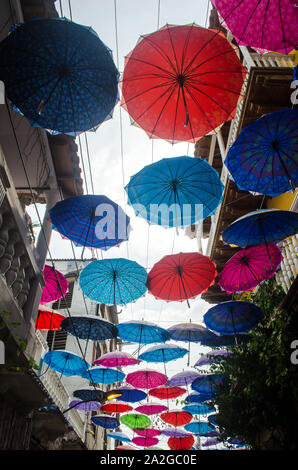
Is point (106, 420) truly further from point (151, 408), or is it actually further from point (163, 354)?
point (163, 354)

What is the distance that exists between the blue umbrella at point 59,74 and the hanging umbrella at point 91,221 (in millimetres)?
1466

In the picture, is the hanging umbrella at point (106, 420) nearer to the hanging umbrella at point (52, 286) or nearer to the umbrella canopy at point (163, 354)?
the umbrella canopy at point (163, 354)

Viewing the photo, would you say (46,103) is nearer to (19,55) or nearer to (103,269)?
(19,55)

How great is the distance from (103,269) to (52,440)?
7261 mm

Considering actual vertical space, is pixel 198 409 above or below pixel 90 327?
below

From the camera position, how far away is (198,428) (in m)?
14.3

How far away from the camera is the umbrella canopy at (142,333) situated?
8.34 metres

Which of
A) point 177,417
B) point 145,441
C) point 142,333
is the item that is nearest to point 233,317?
point 142,333

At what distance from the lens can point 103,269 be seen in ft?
23.6

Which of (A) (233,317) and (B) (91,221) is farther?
(A) (233,317)

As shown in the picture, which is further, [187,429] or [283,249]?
[187,429]

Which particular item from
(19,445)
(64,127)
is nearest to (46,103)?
(64,127)

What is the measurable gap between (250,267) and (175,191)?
2.71 meters

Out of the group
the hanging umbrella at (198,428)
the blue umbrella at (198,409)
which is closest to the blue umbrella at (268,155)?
the blue umbrella at (198,409)
